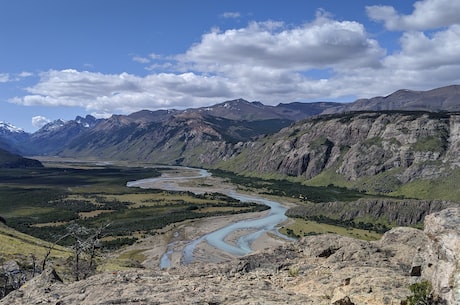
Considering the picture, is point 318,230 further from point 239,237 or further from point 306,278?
point 306,278

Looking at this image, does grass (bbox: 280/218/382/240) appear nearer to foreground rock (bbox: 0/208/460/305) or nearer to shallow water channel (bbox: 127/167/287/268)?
shallow water channel (bbox: 127/167/287/268)

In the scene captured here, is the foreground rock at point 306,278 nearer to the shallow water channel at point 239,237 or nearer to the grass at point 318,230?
the shallow water channel at point 239,237

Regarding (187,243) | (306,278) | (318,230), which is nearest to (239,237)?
(187,243)

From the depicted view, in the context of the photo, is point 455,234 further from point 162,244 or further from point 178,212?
point 178,212

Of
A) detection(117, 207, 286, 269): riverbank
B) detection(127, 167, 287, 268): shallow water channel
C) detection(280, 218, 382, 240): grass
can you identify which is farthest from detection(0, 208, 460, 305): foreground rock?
detection(280, 218, 382, 240): grass

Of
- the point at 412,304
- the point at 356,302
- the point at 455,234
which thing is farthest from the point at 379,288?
the point at 455,234

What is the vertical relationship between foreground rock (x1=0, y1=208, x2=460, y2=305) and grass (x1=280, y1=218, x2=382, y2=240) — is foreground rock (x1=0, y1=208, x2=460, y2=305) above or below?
above
